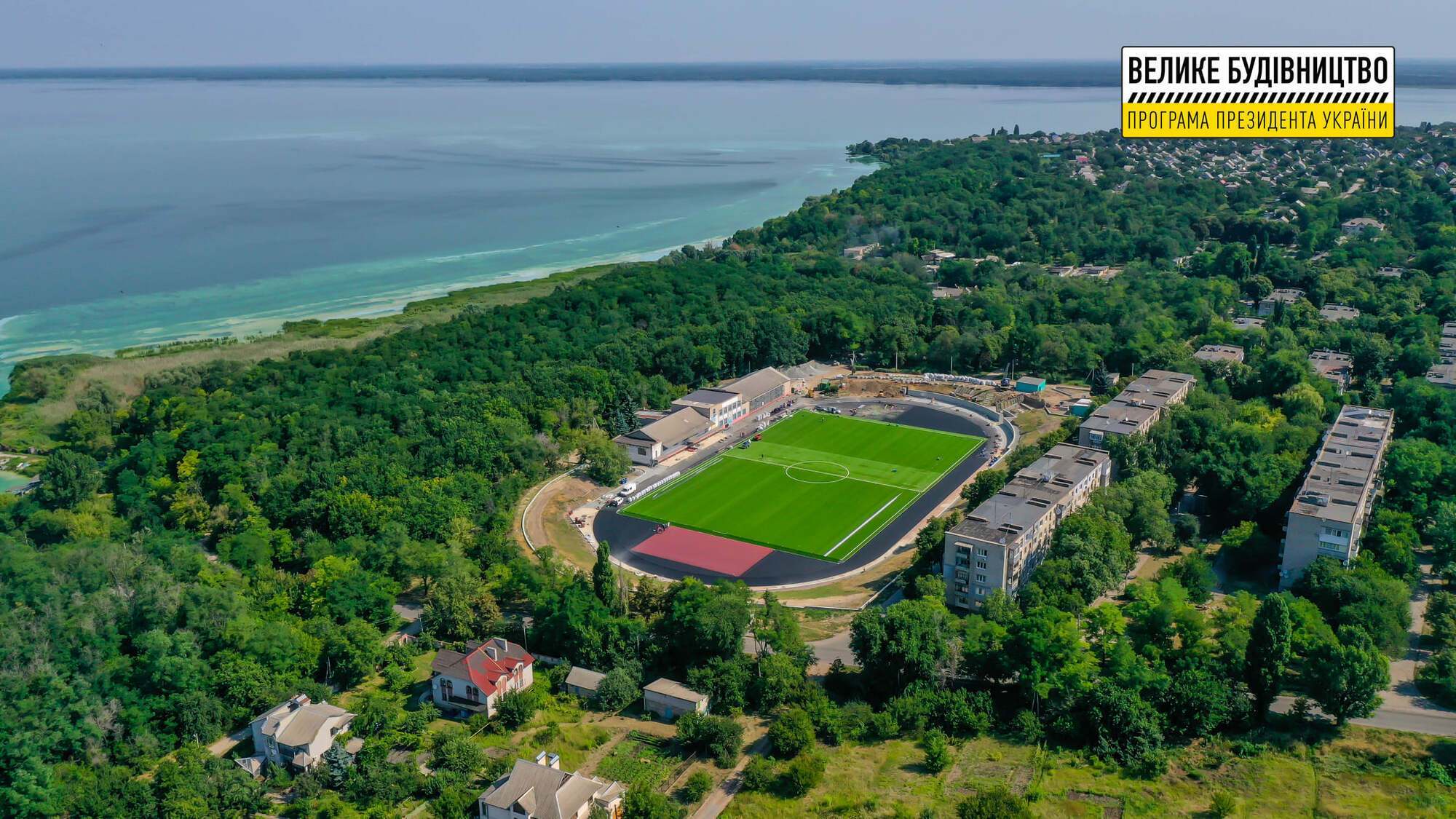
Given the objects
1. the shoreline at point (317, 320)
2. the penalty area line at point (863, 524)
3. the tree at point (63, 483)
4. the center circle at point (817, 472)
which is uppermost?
the shoreline at point (317, 320)

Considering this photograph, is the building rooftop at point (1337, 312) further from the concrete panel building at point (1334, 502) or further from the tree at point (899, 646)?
the tree at point (899, 646)

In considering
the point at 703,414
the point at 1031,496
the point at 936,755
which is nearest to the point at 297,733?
the point at 936,755

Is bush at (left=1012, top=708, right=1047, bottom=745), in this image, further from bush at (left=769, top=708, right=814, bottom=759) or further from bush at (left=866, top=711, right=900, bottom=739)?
bush at (left=769, top=708, right=814, bottom=759)

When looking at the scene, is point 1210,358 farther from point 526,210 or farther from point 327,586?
point 526,210

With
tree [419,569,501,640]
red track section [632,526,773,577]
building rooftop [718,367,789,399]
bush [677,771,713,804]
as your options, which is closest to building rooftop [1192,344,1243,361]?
building rooftop [718,367,789,399]

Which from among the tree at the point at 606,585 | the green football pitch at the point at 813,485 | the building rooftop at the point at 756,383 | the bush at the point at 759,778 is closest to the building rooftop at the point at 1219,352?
the green football pitch at the point at 813,485

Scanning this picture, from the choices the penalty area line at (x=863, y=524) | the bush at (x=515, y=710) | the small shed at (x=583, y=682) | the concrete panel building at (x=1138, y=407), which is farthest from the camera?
the concrete panel building at (x=1138, y=407)
